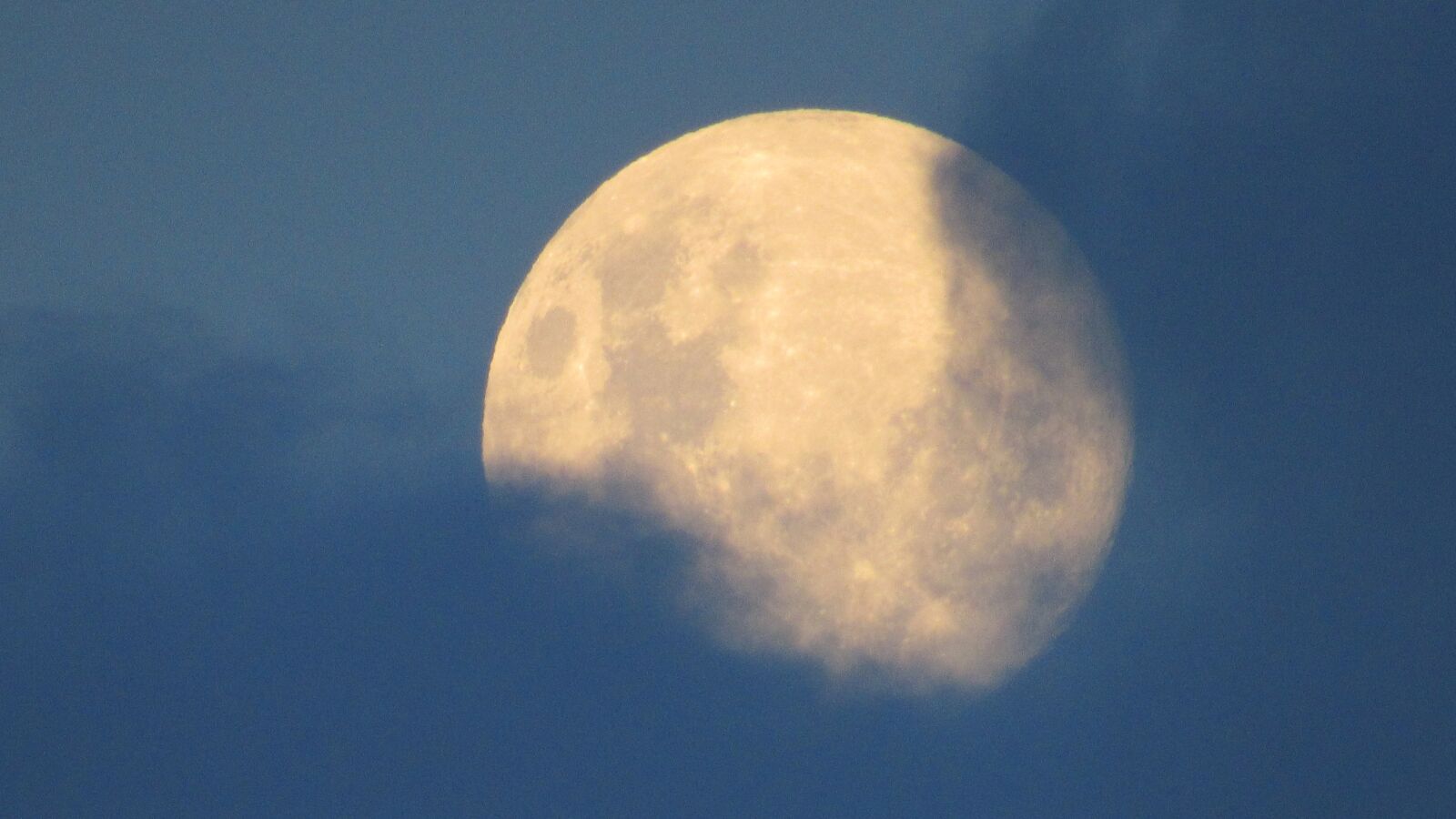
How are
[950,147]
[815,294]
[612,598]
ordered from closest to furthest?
1. [815,294]
2. [612,598]
3. [950,147]

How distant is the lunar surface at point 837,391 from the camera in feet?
26.2

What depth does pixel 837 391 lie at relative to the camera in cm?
786

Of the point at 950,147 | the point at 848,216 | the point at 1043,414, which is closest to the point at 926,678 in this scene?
the point at 1043,414

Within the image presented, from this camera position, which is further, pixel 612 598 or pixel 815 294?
pixel 612 598

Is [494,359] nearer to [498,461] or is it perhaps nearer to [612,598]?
Result: [498,461]

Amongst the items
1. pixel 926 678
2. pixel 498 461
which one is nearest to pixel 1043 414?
pixel 926 678

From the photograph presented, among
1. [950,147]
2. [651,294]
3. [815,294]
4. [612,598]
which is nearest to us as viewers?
[815,294]

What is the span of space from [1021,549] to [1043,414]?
1.25m

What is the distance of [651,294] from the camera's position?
846 cm

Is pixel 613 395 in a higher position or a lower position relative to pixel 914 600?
higher

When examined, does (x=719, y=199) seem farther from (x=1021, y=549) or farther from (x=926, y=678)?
(x=926, y=678)

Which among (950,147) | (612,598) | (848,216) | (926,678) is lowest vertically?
(926,678)

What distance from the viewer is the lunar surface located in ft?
26.2

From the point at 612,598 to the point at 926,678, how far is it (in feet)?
9.88
